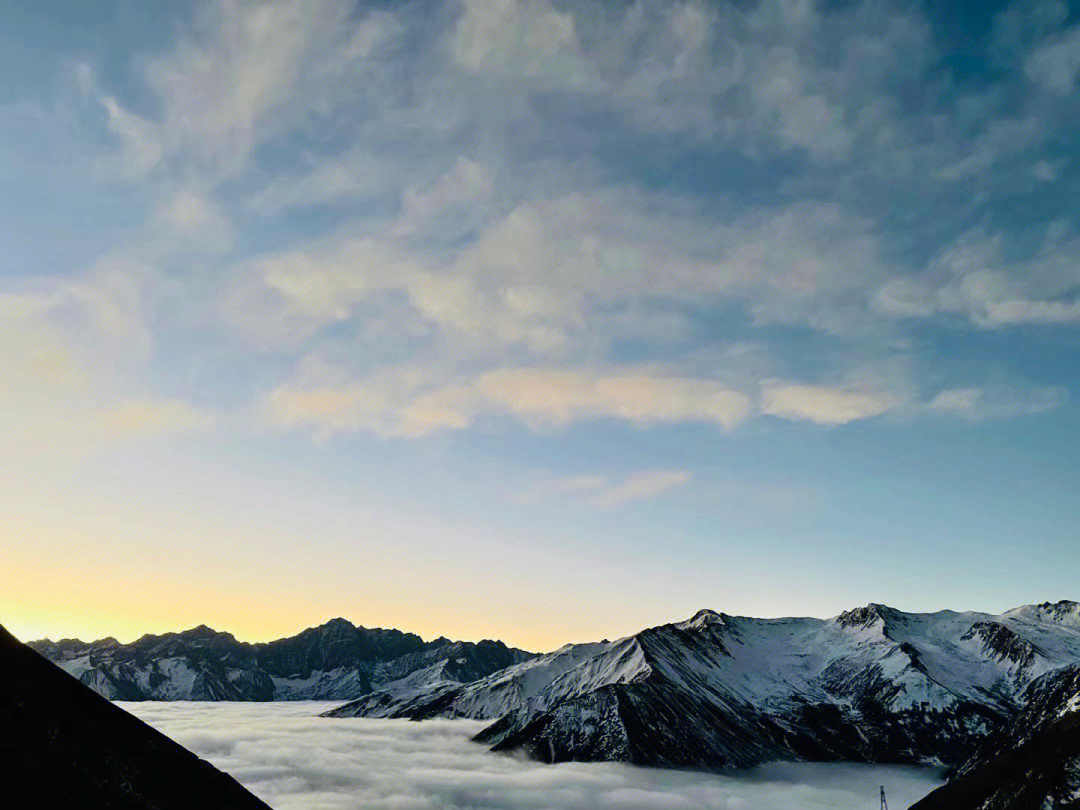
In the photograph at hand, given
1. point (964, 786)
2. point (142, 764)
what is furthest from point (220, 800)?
point (964, 786)

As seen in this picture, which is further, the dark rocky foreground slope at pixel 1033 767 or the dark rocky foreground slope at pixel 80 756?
the dark rocky foreground slope at pixel 1033 767

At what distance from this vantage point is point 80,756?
322ft

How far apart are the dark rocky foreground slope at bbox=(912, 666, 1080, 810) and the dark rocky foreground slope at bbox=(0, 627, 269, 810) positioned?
133337mm

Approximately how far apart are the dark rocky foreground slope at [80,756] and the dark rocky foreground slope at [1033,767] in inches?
5249

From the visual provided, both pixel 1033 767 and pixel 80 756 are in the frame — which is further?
pixel 1033 767

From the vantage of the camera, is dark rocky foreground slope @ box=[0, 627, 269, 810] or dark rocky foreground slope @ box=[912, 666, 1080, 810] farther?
dark rocky foreground slope @ box=[912, 666, 1080, 810]

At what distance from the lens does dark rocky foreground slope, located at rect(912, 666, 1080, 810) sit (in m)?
121

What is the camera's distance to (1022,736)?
581 feet

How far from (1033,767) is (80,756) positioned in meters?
166

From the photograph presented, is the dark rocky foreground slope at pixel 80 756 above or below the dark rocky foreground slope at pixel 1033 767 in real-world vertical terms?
above

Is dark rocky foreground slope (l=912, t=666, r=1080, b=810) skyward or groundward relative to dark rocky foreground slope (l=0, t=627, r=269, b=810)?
groundward

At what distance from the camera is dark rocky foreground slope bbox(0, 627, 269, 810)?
298 ft

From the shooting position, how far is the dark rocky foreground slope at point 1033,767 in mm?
121062

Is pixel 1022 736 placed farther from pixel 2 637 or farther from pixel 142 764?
pixel 2 637
